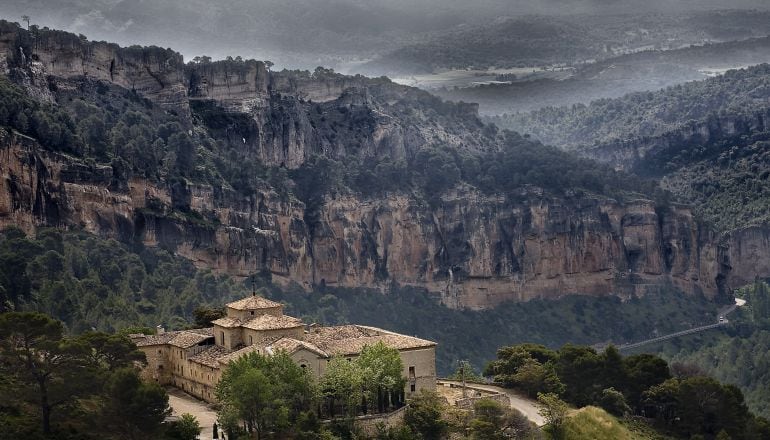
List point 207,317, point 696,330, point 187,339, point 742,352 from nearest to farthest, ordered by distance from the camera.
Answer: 1. point 187,339
2. point 207,317
3. point 742,352
4. point 696,330

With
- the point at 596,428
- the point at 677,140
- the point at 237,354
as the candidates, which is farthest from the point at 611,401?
the point at 677,140

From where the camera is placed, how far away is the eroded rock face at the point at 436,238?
118m

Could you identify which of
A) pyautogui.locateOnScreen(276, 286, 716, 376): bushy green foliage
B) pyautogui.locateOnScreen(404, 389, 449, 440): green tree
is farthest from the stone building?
pyautogui.locateOnScreen(276, 286, 716, 376): bushy green foliage

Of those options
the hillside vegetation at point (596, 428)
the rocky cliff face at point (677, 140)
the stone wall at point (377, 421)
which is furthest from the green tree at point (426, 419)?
the rocky cliff face at point (677, 140)

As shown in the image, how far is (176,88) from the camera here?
13838 centimetres

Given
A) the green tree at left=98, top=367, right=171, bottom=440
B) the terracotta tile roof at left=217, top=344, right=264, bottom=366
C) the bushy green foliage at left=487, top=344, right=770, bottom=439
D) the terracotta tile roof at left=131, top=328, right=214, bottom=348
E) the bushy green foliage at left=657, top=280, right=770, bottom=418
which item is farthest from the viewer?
the bushy green foliage at left=657, top=280, right=770, bottom=418

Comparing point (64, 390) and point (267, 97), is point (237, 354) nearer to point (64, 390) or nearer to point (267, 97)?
point (64, 390)

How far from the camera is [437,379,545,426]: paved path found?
76688 mm

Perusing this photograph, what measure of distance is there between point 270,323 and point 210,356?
3540 mm

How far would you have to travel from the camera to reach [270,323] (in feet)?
248

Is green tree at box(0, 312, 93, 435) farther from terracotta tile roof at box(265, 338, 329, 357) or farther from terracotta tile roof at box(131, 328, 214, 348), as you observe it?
terracotta tile roof at box(131, 328, 214, 348)

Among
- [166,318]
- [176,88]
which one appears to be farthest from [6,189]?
[176,88]

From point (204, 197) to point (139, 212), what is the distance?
10815mm

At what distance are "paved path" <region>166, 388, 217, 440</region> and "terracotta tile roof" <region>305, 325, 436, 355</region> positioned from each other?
627cm
